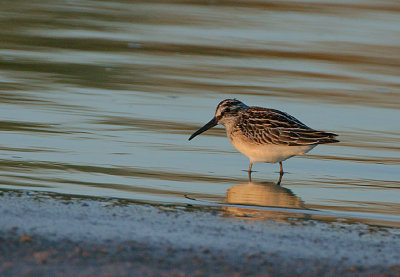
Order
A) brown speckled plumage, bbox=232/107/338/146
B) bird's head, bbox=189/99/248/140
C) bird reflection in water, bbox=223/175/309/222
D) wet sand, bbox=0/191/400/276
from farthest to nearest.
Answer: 1. bird's head, bbox=189/99/248/140
2. brown speckled plumage, bbox=232/107/338/146
3. bird reflection in water, bbox=223/175/309/222
4. wet sand, bbox=0/191/400/276

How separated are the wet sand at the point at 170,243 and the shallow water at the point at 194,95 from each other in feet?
1.96

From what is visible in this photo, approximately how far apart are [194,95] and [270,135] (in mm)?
3077

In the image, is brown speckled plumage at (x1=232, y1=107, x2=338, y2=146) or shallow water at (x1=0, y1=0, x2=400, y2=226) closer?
shallow water at (x1=0, y1=0, x2=400, y2=226)

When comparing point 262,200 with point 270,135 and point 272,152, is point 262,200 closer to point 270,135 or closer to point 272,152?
point 272,152

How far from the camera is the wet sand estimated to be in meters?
4.58

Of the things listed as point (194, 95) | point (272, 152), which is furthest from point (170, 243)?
point (194, 95)

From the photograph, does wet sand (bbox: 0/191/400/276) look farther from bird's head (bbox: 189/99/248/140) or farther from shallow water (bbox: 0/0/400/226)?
bird's head (bbox: 189/99/248/140)

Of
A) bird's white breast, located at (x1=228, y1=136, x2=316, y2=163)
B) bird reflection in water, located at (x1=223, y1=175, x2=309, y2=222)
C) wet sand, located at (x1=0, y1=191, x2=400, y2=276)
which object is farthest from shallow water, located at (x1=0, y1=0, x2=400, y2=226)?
wet sand, located at (x1=0, y1=191, x2=400, y2=276)

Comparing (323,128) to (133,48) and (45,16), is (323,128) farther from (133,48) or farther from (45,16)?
(45,16)

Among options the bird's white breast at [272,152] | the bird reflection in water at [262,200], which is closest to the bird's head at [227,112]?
the bird's white breast at [272,152]

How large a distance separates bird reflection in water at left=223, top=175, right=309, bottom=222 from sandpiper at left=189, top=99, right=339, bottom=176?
16.0 inches

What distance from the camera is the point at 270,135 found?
8414 millimetres

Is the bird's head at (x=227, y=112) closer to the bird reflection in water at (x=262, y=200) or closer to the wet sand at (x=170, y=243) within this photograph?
the bird reflection in water at (x=262, y=200)

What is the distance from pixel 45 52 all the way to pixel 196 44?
271 centimetres
